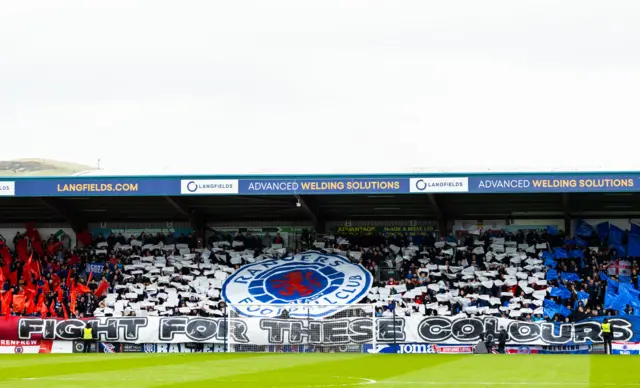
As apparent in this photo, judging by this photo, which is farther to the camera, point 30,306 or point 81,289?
point 81,289

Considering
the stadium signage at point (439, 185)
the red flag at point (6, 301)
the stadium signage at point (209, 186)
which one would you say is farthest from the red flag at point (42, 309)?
the stadium signage at point (439, 185)

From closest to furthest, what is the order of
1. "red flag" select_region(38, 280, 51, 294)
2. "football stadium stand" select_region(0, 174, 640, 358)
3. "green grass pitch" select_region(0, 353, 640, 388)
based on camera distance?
"green grass pitch" select_region(0, 353, 640, 388) → "football stadium stand" select_region(0, 174, 640, 358) → "red flag" select_region(38, 280, 51, 294)

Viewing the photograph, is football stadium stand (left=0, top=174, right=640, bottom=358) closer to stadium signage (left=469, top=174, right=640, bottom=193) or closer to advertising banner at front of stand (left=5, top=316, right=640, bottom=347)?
stadium signage (left=469, top=174, right=640, bottom=193)

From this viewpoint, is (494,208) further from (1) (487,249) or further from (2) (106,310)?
(2) (106,310)

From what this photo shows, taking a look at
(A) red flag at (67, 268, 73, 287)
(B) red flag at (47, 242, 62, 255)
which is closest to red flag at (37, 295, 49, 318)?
(A) red flag at (67, 268, 73, 287)

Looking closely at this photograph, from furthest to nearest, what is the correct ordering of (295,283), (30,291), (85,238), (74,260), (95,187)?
(85,238) → (74,260) → (295,283) → (30,291) → (95,187)

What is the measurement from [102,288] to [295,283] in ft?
27.7

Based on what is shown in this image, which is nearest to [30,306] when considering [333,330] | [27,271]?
[27,271]

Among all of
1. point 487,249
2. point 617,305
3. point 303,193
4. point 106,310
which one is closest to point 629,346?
point 617,305

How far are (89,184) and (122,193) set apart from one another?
140 centimetres

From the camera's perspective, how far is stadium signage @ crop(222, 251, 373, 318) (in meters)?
40.1

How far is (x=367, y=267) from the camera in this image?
141 feet

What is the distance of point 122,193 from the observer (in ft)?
131

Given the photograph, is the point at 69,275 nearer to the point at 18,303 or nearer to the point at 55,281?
the point at 55,281
